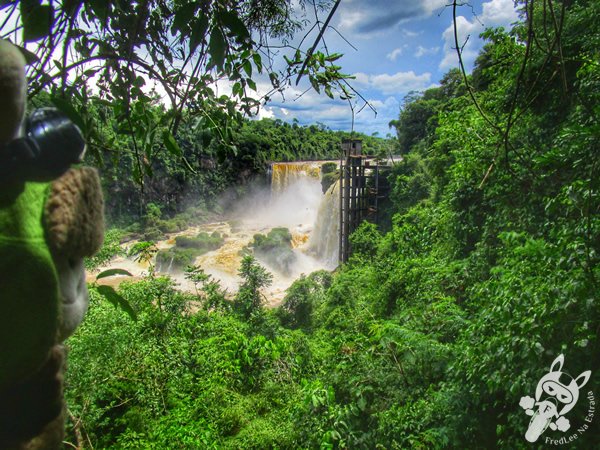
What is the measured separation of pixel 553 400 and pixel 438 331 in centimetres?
155

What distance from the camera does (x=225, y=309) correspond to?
8453 mm

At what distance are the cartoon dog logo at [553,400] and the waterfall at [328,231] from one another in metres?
13.2

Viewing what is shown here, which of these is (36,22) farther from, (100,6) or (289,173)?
(289,173)

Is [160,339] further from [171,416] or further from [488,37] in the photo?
[488,37]

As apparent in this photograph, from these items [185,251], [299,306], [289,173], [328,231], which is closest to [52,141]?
[299,306]

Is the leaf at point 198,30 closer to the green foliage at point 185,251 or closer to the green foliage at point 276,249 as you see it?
the green foliage at point 185,251

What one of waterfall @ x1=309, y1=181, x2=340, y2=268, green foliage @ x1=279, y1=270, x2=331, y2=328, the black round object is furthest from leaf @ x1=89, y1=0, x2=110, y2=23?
waterfall @ x1=309, y1=181, x2=340, y2=268

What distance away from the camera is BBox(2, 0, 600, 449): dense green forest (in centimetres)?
241

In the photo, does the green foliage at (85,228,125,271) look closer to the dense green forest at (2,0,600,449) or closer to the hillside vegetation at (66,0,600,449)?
the dense green forest at (2,0,600,449)

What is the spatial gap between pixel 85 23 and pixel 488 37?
5166 mm

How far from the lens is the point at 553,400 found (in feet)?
7.91

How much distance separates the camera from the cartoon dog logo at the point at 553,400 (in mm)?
2301

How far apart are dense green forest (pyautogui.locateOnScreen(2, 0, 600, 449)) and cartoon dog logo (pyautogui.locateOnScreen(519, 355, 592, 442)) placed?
0.06m

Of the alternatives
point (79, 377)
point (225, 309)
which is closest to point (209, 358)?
point (79, 377)
